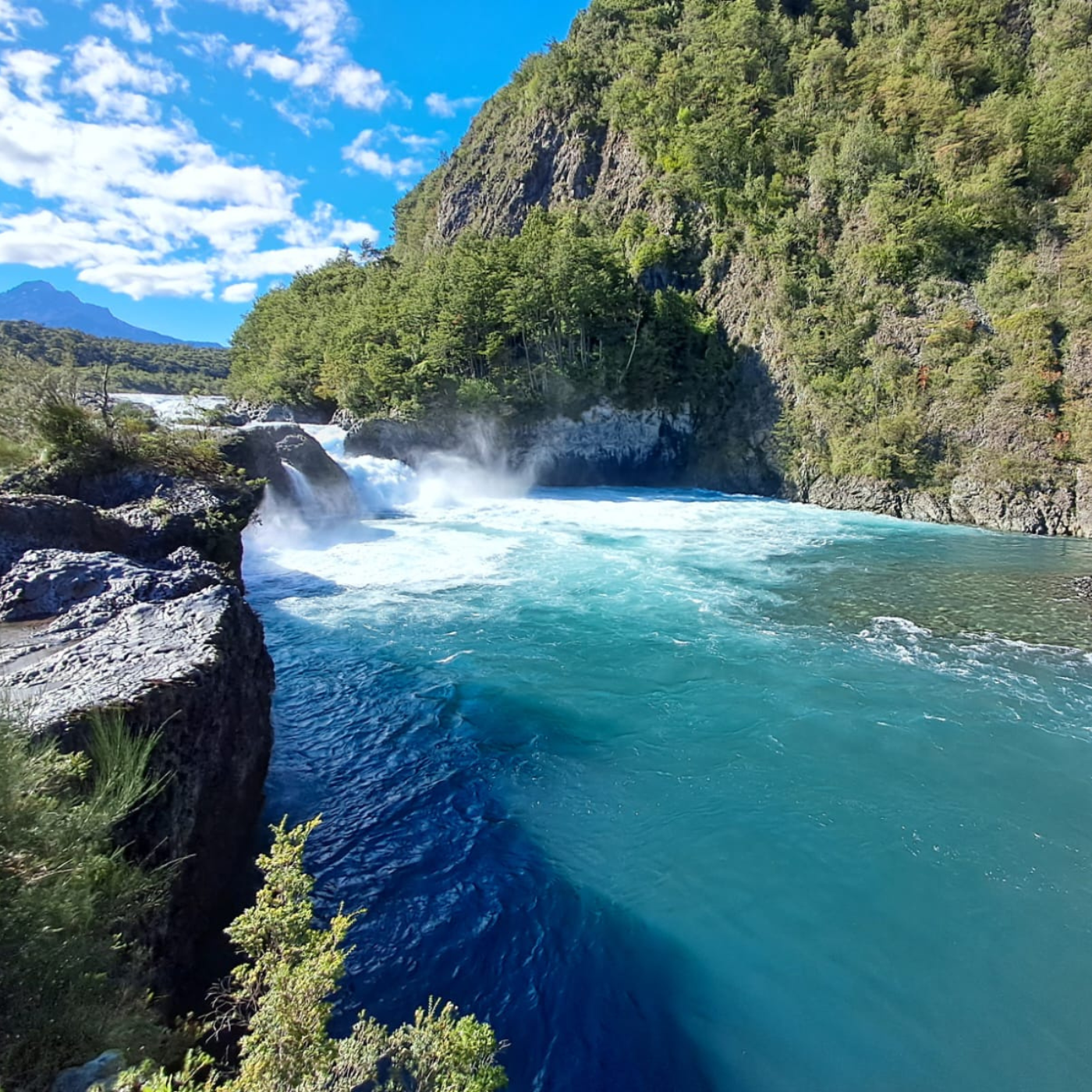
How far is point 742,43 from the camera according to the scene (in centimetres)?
3719

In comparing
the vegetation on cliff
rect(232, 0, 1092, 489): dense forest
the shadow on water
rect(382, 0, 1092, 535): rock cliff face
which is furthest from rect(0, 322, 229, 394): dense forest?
the vegetation on cliff

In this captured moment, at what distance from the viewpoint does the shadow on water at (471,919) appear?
483 centimetres

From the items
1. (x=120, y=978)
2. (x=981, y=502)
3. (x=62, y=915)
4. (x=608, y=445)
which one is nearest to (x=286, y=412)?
(x=608, y=445)

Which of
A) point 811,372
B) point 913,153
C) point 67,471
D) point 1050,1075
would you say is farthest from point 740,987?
point 913,153

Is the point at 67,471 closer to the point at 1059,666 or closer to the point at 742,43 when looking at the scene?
the point at 1059,666

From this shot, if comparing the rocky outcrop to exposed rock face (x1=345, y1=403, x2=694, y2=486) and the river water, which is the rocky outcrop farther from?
exposed rock face (x1=345, y1=403, x2=694, y2=486)

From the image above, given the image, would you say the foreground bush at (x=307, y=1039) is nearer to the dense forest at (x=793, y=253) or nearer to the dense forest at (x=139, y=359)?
the dense forest at (x=793, y=253)

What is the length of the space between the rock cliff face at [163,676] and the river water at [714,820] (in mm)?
1201

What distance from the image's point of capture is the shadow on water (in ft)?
15.8

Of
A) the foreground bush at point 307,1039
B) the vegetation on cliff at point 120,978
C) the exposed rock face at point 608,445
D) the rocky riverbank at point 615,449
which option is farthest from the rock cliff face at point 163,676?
the exposed rock face at point 608,445

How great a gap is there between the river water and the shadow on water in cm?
3

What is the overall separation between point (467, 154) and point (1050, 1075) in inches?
2653

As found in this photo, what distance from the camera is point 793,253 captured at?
2981 centimetres

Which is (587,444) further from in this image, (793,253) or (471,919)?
(471,919)
